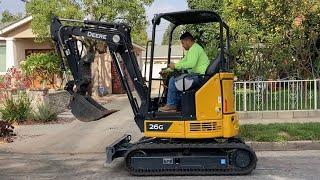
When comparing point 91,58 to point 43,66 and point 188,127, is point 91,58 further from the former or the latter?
point 43,66

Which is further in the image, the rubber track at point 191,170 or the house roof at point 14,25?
the house roof at point 14,25

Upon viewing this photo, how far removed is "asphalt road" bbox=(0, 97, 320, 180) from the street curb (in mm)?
280

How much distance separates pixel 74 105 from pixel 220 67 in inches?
108

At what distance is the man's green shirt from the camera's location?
30.7 ft

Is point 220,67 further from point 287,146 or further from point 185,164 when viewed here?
point 287,146

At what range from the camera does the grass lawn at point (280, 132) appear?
39.7 ft

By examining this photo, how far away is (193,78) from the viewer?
354 inches

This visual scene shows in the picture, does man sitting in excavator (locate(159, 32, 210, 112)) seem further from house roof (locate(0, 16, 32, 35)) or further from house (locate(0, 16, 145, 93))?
house roof (locate(0, 16, 32, 35))

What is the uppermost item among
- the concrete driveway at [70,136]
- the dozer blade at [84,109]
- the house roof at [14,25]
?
the house roof at [14,25]

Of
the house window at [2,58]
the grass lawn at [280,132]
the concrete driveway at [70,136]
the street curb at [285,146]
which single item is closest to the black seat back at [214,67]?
the street curb at [285,146]

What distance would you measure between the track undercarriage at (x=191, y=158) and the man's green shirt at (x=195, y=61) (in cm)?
123

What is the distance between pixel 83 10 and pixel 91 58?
544 inches

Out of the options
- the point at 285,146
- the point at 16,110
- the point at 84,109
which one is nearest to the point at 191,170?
the point at 84,109

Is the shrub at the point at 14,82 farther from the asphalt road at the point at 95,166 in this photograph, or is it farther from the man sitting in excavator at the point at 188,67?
the man sitting in excavator at the point at 188,67
